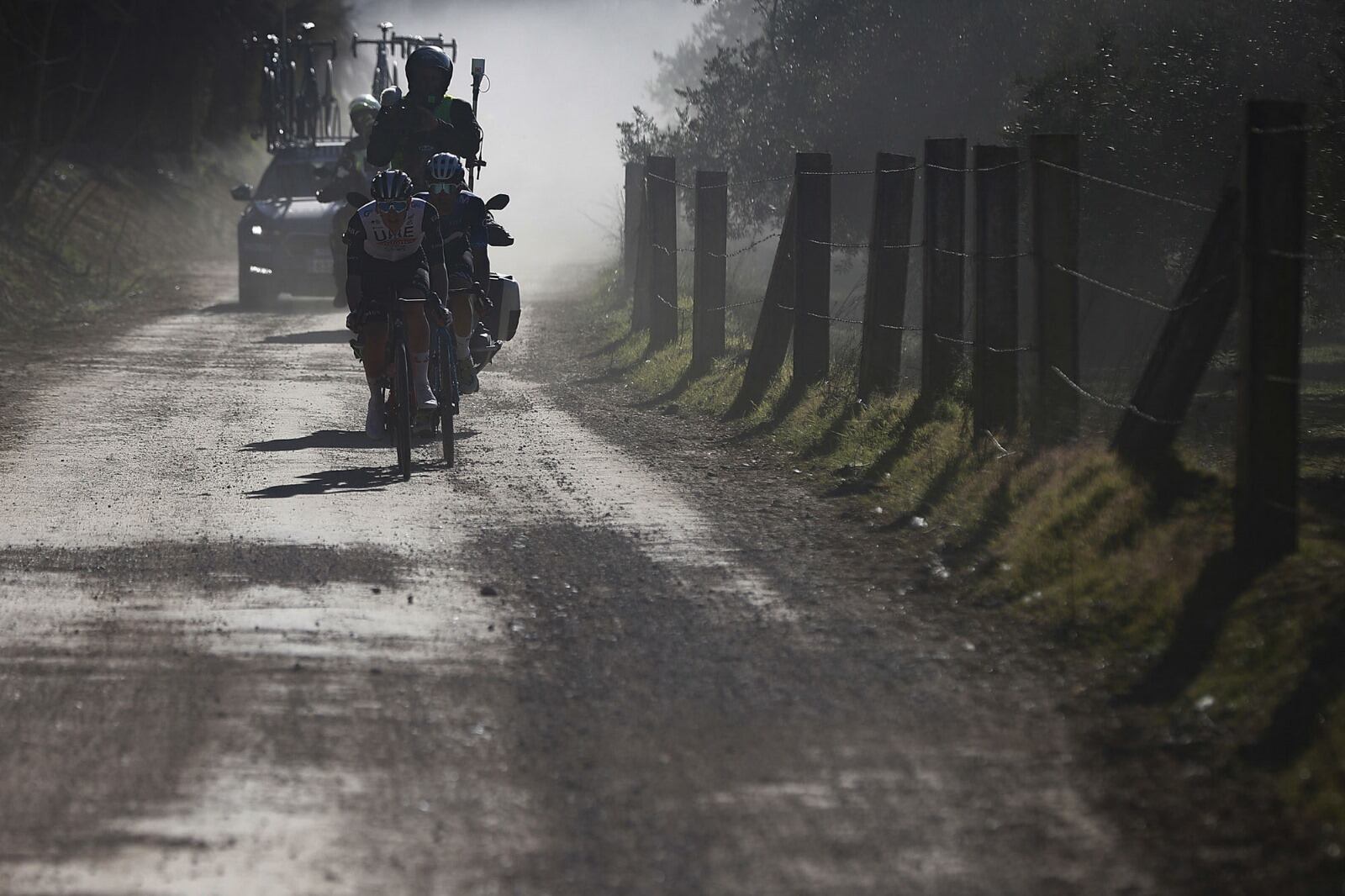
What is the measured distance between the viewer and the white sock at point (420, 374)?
9.81 meters

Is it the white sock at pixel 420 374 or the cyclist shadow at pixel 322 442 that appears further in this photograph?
the cyclist shadow at pixel 322 442

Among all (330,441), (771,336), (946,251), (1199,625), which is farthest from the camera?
(771,336)

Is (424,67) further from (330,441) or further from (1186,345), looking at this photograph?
(1186,345)

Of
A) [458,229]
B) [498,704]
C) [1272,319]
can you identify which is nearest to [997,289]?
[1272,319]

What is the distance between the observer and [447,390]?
10.1 m

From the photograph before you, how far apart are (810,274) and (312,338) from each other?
25.9 feet

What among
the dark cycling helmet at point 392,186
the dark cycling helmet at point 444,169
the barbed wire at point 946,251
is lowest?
the barbed wire at point 946,251

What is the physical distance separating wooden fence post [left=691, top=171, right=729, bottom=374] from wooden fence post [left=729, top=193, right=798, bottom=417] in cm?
176

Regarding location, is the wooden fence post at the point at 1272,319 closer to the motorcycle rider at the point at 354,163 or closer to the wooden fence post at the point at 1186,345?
the wooden fence post at the point at 1186,345

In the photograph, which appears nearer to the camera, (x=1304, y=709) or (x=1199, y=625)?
(x=1304, y=709)

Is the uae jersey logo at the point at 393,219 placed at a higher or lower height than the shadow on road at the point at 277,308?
higher

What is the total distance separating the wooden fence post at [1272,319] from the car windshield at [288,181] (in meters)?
18.1

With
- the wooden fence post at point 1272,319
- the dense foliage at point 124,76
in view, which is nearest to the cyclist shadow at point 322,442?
the wooden fence post at point 1272,319

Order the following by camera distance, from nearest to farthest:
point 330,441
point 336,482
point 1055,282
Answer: point 1055,282 → point 336,482 → point 330,441
